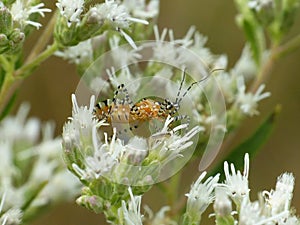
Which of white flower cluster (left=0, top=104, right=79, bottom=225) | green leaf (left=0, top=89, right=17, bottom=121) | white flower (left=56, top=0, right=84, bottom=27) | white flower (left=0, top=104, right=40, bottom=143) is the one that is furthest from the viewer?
white flower (left=0, top=104, right=40, bottom=143)

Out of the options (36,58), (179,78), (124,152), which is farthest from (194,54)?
(124,152)

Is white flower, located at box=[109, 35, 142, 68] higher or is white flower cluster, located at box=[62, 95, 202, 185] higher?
white flower, located at box=[109, 35, 142, 68]

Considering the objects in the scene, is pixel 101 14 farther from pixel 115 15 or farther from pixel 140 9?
pixel 140 9

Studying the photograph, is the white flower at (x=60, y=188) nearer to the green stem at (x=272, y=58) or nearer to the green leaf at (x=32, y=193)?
the green leaf at (x=32, y=193)

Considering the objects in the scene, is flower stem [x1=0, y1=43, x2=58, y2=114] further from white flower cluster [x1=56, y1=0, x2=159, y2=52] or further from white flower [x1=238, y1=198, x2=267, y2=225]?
white flower [x1=238, y1=198, x2=267, y2=225]

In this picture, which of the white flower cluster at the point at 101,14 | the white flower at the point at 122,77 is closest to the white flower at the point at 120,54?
the white flower at the point at 122,77

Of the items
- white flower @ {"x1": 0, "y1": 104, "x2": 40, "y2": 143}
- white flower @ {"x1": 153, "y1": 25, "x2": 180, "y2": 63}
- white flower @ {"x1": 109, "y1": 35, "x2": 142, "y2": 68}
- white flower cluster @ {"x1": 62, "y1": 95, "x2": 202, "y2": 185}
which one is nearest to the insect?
white flower cluster @ {"x1": 62, "y1": 95, "x2": 202, "y2": 185}
